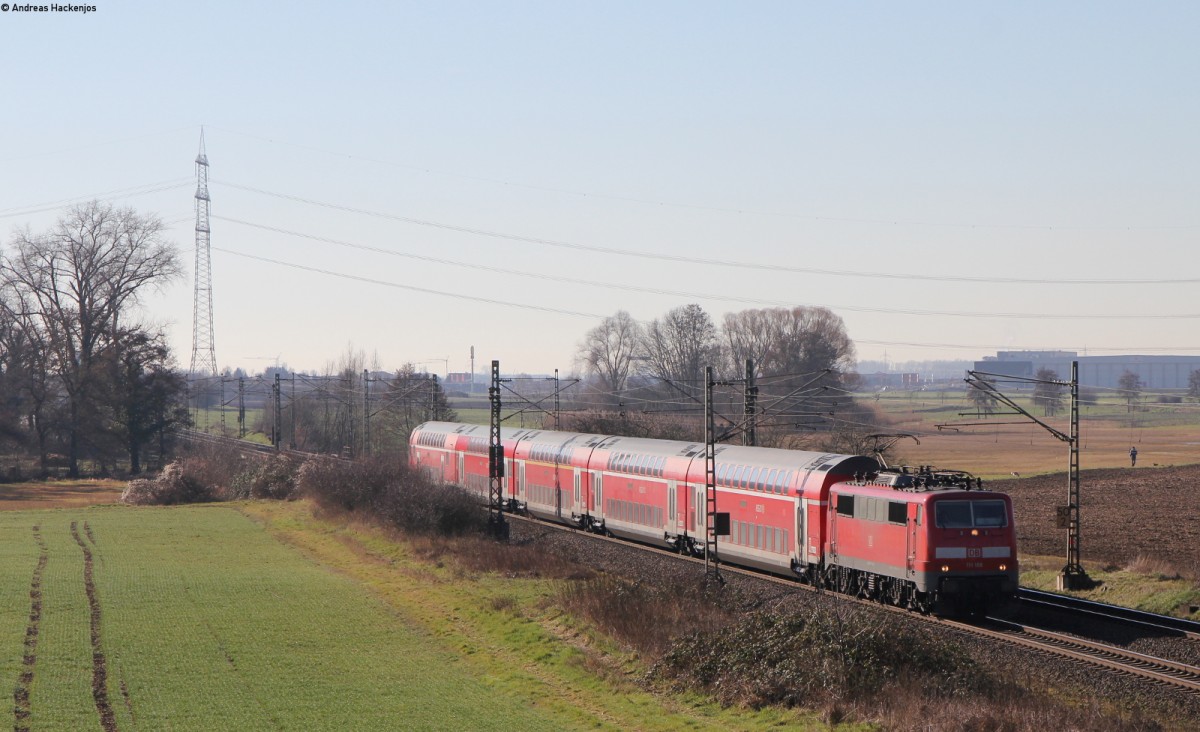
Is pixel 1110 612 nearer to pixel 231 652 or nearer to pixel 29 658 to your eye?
pixel 231 652

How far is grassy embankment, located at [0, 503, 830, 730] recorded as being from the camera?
2169 centimetres

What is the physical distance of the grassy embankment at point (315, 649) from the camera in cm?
2169

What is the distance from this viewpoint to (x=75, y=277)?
9338cm

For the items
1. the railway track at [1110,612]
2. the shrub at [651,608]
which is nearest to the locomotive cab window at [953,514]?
the railway track at [1110,612]

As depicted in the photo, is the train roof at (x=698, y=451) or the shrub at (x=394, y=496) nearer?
the train roof at (x=698, y=451)

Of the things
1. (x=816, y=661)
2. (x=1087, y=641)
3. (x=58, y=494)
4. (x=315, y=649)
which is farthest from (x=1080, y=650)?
(x=58, y=494)

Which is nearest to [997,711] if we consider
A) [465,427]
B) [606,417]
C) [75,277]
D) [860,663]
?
[860,663]

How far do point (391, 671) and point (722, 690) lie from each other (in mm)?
7998

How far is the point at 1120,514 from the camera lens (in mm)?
53625

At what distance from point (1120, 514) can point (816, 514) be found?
89.4 feet

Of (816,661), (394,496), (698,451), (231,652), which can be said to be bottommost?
(231,652)

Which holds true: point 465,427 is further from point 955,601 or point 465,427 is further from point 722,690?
point 722,690

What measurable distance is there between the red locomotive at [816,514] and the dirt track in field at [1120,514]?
33.9 feet

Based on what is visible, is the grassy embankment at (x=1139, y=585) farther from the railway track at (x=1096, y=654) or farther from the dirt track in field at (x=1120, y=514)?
the railway track at (x=1096, y=654)
